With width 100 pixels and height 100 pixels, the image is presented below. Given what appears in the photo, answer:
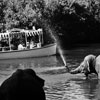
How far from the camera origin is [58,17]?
182ft

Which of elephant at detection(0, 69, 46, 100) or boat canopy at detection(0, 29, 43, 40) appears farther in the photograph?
boat canopy at detection(0, 29, 43, 40)

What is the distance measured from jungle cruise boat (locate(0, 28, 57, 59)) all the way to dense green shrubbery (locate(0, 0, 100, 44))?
5941mm

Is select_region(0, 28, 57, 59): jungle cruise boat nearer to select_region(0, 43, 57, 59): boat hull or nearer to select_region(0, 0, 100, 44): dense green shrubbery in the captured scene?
select_region(0, 43, 57, 59): boat hull

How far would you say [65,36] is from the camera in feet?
190

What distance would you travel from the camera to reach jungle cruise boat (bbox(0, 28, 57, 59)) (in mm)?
37312

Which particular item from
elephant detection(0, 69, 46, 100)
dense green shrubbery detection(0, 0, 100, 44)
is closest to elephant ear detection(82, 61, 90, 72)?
elephant detection(0, 69, 46, 100)

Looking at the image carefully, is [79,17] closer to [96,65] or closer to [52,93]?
[96,65]

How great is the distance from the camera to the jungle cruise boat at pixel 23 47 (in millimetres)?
37312

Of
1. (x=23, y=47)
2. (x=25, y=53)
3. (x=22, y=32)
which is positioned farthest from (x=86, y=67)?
(x=22, y=32)

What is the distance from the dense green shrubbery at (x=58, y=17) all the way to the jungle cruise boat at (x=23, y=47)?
19.5ft

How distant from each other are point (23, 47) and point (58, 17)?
18.2 metres

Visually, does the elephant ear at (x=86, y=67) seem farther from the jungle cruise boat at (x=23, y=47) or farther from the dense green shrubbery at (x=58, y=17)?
the dense green shrubbery at (x=58, y=17)

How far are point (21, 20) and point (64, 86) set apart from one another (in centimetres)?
3212

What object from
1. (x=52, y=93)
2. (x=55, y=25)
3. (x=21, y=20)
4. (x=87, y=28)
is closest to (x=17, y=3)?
(x=21, y=20)
